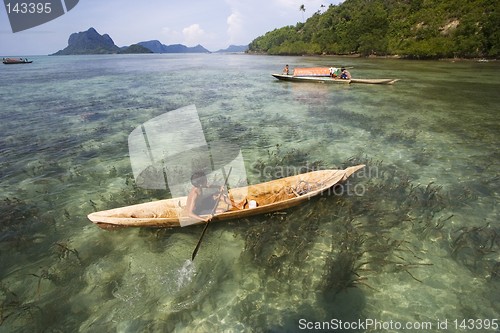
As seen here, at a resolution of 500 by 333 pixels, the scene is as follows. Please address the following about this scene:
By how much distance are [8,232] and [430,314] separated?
1148 cm

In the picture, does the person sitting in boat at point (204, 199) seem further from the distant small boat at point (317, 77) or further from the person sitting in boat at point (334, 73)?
the person sitting in boat at point (334, 73)

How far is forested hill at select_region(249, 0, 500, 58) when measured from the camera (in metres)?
58.8

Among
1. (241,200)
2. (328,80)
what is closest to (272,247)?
(241,200)

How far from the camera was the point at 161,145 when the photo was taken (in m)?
15.2

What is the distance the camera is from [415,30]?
75.0m

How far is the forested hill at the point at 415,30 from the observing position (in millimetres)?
58750

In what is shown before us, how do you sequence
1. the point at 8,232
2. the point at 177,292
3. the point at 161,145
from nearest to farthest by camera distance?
the point at 177,292 < the point at 8,232 < the point at 161,145

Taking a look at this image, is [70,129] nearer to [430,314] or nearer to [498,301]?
[430,314]

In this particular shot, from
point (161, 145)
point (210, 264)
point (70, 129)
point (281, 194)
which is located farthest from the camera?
point (70, 129)

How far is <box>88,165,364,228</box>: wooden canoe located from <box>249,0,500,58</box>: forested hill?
234 ft

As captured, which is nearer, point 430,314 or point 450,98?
point 430,314

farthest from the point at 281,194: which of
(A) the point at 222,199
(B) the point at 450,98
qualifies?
(B) the point at 450,98

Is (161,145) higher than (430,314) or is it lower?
higher

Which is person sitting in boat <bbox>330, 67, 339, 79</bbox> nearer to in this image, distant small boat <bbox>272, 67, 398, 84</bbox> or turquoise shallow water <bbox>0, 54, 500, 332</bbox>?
distant small boat <bbox>272, 67, 398, 84</bbox>
